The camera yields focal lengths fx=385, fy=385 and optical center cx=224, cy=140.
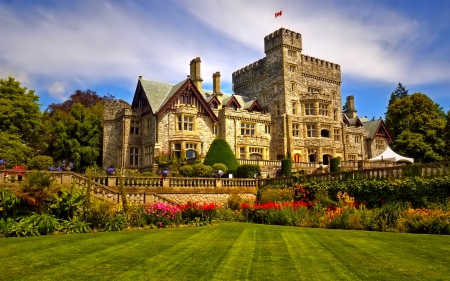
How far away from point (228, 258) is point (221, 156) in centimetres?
2363

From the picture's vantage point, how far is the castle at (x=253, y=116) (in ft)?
120

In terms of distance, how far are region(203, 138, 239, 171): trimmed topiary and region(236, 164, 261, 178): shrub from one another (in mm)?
1525

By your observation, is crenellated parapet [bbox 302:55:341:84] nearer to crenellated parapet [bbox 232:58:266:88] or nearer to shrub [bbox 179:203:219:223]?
crenellated parapet [bbox 232:58:266:88]

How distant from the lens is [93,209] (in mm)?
15328

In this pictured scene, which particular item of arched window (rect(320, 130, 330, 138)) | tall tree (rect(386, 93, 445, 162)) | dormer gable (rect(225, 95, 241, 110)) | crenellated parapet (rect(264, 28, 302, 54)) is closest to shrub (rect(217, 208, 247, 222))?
dormer gable (rect(225, 95, 241, 110))

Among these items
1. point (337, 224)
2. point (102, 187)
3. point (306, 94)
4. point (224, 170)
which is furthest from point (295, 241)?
point (306, 94)

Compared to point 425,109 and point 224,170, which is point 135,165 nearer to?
point 224,170

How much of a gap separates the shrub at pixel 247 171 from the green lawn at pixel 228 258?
1784 centimetres

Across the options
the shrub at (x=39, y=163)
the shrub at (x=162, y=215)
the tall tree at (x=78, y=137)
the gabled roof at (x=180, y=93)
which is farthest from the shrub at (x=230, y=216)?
the tall tree at (x=78, y=137)

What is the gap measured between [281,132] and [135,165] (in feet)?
53.3

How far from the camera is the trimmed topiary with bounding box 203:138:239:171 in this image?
3194 centimetres

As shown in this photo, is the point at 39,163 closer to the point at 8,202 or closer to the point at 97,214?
the point at 8,202

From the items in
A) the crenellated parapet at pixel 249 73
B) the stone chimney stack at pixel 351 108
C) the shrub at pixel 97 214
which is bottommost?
the shrub at pixel 97 214

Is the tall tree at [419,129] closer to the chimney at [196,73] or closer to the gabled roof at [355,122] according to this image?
the gabled roof at [355,122]
